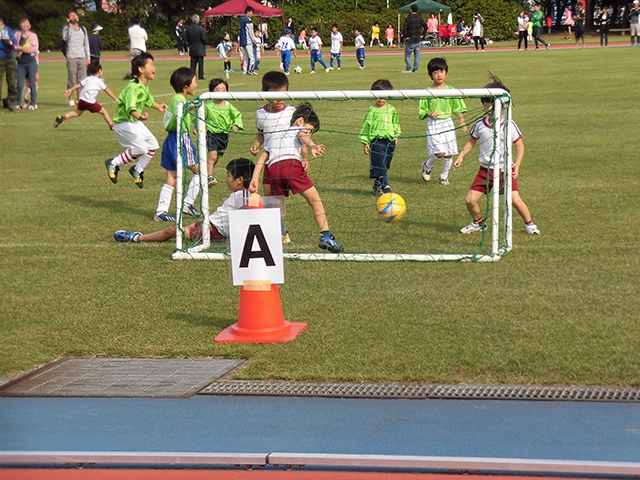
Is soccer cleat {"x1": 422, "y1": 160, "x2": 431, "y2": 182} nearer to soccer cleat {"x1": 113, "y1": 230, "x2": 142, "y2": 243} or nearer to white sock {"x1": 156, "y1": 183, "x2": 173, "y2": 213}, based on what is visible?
white sock {"x1": 156, "y1": 183, "x2": 173, "y2": 213}

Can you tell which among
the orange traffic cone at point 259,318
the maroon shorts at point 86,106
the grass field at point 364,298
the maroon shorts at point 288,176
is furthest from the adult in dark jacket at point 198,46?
the orange traffic cone at point 259,318

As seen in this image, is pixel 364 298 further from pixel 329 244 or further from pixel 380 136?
pixel 380 136

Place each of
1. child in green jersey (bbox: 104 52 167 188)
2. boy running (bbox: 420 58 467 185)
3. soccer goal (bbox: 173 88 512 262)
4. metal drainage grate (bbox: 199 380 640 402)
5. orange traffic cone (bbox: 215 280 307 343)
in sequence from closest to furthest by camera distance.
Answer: metal drainage grate (bbox: 199 380 640 402)
orange traffic cone (bbox: 215 280 307 343)
soccer goal (bbox: 173 88 512 262)
child in green jersey (bbox: 104 52 167 188)
boy running (bbox: 420 58 467 185)

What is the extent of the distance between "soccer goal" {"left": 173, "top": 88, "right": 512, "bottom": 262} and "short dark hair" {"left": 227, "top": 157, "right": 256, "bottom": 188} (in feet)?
0.98

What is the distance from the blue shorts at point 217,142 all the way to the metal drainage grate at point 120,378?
6175 mm

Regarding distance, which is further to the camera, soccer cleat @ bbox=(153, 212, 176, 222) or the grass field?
soccer cleat @ bbox=(153, 212, 176, 222)

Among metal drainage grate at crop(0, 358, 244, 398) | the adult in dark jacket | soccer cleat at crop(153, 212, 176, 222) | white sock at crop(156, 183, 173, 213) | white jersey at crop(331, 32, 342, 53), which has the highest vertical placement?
white jersey at crop(331, 32, 342, 53)

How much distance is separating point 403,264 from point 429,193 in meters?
3.82

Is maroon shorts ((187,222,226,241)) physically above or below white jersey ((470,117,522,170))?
below

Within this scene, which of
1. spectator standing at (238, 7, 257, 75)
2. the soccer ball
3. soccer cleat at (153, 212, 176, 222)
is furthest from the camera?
spectator standing at (238, 7, 257, 75)

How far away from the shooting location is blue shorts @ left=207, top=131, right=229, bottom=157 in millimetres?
12031

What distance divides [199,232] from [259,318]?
3150 millimetres

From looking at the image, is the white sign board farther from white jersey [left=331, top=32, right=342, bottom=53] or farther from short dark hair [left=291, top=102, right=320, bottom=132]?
white jersey [left=331, top=32, right=342, bottom=53]

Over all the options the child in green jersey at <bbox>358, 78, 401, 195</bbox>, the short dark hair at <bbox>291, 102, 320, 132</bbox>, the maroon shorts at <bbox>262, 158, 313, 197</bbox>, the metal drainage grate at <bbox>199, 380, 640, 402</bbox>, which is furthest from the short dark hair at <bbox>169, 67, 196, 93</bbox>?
the metal drainage grate at <bbox>199, 380, 640, 402</bbox>
